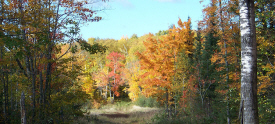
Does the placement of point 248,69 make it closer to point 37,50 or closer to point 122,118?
point 37,50

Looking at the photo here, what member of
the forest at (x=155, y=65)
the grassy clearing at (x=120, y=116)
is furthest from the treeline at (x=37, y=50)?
the grassy clearing at (x=120, y=116)

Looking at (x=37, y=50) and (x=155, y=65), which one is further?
(x=155, y=65)

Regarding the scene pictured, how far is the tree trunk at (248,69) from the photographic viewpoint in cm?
382

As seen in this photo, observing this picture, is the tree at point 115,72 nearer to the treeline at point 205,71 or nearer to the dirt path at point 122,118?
the dirt path at point 122,118

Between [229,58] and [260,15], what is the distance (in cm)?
593

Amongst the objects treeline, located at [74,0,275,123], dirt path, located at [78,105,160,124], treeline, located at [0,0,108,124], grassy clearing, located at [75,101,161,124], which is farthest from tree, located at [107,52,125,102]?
treeline, located at [0,0,108,124]

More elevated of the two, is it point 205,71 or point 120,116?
point 205,71

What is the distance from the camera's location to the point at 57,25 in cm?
988

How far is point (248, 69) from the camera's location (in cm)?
389

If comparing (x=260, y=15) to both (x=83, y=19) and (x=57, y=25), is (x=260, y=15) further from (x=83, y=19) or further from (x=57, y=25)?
(x=57, y=25)

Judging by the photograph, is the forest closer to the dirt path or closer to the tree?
the dirt path

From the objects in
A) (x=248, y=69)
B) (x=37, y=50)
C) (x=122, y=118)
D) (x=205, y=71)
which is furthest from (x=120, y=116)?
(x=248, y=69)

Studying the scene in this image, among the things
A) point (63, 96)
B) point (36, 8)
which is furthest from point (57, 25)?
point (63, 96)

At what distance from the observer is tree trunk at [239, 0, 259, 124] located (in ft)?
12.5
